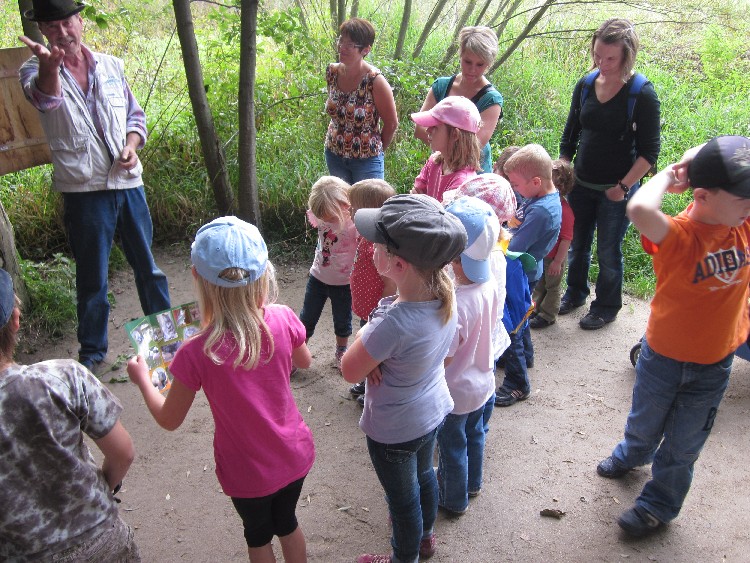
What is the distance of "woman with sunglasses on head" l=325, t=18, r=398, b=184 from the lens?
14.6 feet

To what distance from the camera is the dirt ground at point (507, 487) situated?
2.81m

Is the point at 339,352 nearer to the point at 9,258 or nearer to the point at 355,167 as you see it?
the point at 355,167

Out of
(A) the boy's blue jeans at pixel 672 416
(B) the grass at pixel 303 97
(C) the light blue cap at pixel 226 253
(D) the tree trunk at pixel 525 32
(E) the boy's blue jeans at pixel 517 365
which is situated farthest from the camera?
(D) the tree trunk at pixel 525 32

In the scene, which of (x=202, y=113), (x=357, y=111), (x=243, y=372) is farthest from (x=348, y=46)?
(x=243, y=372)

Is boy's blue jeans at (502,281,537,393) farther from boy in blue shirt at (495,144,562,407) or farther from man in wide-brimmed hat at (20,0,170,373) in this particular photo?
man in wide-brimmed hat at (20,0,170,373)

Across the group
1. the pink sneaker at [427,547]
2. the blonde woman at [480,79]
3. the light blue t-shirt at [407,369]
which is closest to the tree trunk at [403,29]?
the blonde woman at [480,79]

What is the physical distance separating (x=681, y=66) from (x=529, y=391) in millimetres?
7120

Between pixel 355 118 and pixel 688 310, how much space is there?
2.81 metres

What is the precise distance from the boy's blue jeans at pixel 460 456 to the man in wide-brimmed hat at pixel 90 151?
2379 mm

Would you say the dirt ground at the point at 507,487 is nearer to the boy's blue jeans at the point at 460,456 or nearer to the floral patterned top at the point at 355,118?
the boy's blue jeans at the point at 460,456

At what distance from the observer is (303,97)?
6.65 metres

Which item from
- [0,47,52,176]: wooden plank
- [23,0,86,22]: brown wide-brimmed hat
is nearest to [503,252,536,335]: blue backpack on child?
[23,0,86,22]: brown wide-brimmed hat

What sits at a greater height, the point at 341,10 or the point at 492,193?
the point at 341,10

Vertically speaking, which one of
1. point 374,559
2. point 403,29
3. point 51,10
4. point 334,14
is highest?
point 51,10
